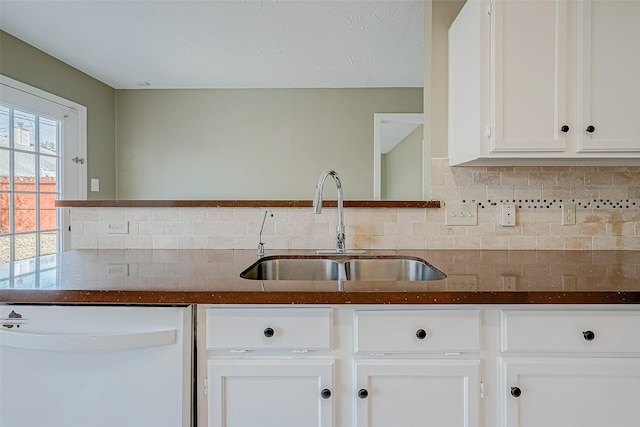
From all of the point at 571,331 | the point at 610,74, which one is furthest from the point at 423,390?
the point at 610,74

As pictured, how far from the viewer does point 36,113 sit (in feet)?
9.68

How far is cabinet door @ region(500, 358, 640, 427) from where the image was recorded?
3.31 ft

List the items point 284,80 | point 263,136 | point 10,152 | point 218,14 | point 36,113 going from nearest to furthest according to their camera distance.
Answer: point 218,14 < point 10,152 < point 36,113 < point 284,80 < point 263,136

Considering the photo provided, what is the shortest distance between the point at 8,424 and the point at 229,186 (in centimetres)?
307

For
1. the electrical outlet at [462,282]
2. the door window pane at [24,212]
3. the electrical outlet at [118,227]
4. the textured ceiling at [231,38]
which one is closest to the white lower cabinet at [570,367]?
the electrical outlet at [462,282]

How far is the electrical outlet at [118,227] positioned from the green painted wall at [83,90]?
68.8 inches

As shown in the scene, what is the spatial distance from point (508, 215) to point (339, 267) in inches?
31.3

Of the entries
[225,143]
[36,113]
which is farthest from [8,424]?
[225,143]

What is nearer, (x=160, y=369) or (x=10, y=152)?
(x=160, y=369)

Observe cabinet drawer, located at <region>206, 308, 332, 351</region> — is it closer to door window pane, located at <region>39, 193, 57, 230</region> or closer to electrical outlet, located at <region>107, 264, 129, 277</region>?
electrical outlet, located at <region>107, 264, 129, 277</region>

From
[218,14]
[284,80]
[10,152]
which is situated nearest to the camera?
[218,14]

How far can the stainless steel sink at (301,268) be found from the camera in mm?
1583

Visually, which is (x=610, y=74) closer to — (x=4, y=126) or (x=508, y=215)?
(x=508, y=215)

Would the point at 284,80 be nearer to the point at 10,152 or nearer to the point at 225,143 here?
the point at 225,143
